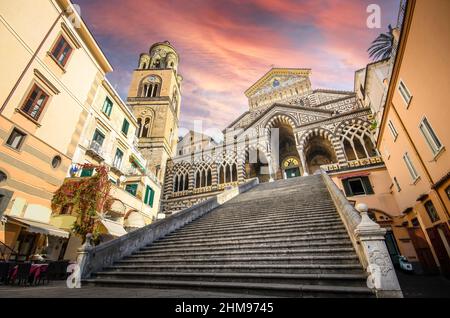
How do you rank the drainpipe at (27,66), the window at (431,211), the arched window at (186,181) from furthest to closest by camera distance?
the arched window at (186,181) → the window at (431,211) → the drainpipe at (27,66)

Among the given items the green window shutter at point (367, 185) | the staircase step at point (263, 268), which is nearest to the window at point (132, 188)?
the staircase step at point (263, 268)

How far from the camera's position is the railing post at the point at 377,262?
9.93 feet

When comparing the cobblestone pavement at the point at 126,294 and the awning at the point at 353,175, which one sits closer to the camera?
the cobblestone pavement at the point at 126,294

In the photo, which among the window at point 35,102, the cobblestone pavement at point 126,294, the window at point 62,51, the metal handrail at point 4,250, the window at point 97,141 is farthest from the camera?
the window at point 97,141

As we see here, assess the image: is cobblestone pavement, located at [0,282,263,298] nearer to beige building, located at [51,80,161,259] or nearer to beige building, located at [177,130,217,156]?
beige building, located at [51,80,161,259]

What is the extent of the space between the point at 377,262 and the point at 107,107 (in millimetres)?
17575

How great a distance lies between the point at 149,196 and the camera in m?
18.0

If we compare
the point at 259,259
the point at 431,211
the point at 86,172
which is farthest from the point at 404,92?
the point at 86,172

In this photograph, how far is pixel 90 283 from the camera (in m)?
5.12

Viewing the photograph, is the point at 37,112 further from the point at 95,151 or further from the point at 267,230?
the point at 267,230

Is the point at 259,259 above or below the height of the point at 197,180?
below

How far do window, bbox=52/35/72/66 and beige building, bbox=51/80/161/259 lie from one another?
2.84m

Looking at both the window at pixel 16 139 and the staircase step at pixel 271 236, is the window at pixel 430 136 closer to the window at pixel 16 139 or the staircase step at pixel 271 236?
the staircase step at pixel 271 236

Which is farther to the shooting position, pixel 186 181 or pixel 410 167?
pixel 186 181
